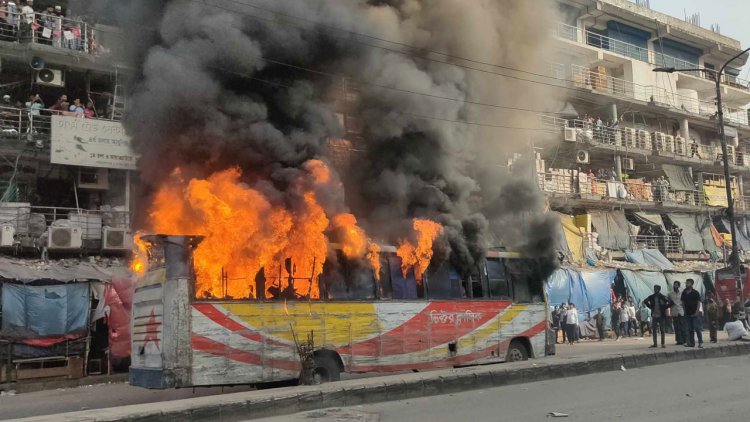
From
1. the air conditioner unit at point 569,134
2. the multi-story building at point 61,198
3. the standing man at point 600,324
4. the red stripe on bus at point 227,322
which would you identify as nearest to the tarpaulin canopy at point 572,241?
the standing man at point 600,324

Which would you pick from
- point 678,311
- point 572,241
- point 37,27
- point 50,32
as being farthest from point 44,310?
point 572,241

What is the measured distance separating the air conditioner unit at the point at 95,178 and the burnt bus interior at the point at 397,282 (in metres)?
9.13

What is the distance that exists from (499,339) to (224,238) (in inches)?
238

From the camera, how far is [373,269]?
11148 millimetres

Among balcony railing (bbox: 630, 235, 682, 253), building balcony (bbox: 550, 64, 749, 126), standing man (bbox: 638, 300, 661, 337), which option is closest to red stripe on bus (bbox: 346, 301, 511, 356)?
standing man (bbox: 638, 300, 661, 337)

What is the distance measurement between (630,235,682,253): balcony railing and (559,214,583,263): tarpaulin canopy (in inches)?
273

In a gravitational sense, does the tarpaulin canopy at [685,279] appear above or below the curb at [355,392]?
above

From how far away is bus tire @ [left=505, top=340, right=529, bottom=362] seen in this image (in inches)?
515

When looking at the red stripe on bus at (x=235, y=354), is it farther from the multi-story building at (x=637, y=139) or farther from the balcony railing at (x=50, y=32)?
the multi-story building at (x=637, y=139)

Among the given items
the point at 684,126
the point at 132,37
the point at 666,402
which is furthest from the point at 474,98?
the point at 684,126

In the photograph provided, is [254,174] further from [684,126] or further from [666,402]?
[684,126]

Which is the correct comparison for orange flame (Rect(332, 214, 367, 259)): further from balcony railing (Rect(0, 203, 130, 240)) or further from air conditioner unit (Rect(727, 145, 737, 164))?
air conditioner unit (Rect(727, 145, 737, 164))

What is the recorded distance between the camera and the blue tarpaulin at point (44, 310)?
13969 mm

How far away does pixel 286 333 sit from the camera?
32.7ft
